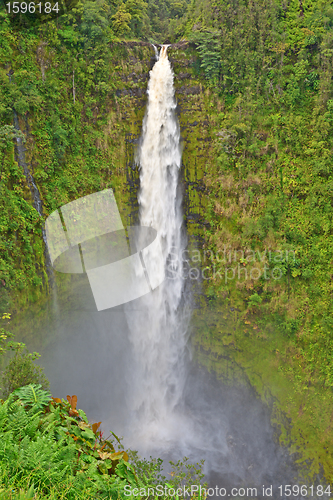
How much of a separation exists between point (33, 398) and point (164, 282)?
8270 millimetres

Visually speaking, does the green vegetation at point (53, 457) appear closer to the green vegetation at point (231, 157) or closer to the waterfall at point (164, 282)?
the green vegetation at point (231, 157)

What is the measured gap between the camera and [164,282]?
1199cm

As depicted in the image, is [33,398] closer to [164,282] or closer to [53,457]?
[53,457]

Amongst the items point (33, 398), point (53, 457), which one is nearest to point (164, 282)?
point (33, 398)

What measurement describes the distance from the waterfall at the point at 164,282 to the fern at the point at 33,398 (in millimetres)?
7660

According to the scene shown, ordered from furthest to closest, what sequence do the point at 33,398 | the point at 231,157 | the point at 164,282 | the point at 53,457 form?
the point at 164,282 < the point at 231,157 < the point at 33,398 < the point at 53,457

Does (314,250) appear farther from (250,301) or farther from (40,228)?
(40,228)

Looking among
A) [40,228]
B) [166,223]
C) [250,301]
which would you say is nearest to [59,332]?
[40,228]

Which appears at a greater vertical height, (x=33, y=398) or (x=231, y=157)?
(x=231, y=157)

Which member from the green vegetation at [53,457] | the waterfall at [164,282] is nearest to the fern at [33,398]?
the green vegetation at [53,457]

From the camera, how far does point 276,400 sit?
10.3 m

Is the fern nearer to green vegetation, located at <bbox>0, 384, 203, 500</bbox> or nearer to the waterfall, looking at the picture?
green vegetation, located at <bbox>0, 384, 203, 500</bbox>

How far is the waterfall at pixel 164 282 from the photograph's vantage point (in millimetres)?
11484

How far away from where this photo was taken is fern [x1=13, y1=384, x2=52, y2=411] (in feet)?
12.5
